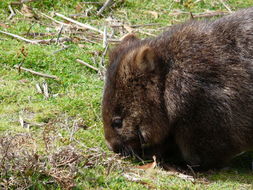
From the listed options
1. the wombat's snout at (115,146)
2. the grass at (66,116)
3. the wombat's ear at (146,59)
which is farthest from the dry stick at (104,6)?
the wombat's snout at (115,146)

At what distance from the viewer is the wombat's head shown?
5.71 meters

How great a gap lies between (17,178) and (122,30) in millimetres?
4573

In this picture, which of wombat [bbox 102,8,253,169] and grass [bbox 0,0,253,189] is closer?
grass [bbox 0,0,253,189]

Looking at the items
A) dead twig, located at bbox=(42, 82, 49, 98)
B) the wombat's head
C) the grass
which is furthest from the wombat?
dead twig, located at bbox=(42, 82, 49, 98)

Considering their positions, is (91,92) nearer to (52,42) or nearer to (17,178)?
(52,42)

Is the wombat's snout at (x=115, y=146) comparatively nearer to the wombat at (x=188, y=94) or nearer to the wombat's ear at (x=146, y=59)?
the wombat at (x=188, y=94)

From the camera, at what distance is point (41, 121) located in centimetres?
611

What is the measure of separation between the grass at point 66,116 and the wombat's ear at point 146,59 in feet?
3.00

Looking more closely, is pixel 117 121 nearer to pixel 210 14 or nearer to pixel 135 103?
pixel 135 103

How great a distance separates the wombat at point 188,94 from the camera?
5.53 metres

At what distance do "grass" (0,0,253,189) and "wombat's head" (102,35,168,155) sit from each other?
8.7 inches

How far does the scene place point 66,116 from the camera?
20.5ft

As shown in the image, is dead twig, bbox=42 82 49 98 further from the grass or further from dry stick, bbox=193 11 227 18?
dry stick, bbox=193 11 227 18

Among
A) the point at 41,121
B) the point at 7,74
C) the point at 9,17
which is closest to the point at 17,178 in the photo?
the point at 41,121
